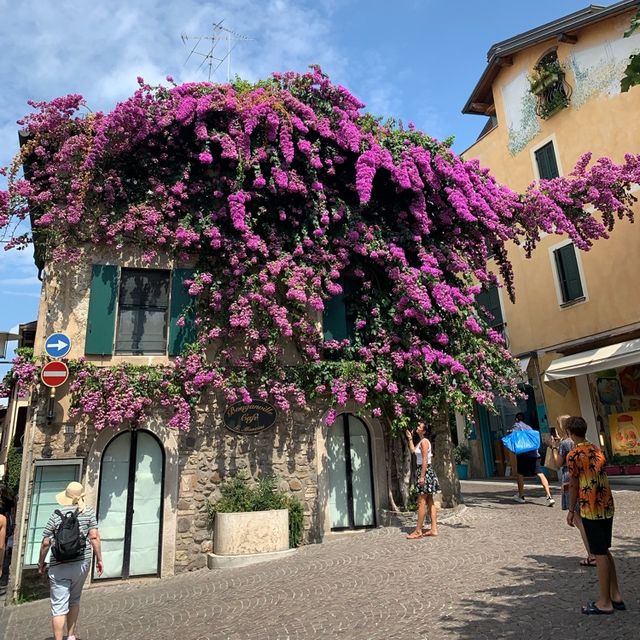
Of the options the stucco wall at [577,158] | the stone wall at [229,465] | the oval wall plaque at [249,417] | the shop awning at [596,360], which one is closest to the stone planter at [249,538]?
the stone wall at [229,465]

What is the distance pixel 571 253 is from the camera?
52.9 feet

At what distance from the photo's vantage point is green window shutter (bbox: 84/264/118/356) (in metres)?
9.41

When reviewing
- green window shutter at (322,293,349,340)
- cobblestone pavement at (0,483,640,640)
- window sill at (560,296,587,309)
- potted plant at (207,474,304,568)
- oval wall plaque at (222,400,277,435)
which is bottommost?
cobblestone pavement at (0,483,640,640)

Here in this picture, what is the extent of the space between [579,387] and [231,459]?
36.4 feet

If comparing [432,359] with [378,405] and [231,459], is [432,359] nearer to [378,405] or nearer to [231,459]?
[378,405]

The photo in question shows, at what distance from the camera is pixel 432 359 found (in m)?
9.96

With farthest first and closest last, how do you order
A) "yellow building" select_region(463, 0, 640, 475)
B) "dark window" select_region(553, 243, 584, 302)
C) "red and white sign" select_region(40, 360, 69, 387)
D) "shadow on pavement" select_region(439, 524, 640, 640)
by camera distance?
"dark window" select_region(553, 243, 584, 302), "yellow building" select_region(463, 0, 640, 475), "red and white sign" select_region(40, 360, 69, 387), "shadow on pavement" select_region(439, 524, 640, 640)

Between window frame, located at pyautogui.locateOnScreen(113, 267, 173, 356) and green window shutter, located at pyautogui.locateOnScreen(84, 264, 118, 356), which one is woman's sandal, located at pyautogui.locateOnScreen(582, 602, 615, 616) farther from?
green window shutter, located at pyautogui.locateOnScreen(84, 264, 118, 356)

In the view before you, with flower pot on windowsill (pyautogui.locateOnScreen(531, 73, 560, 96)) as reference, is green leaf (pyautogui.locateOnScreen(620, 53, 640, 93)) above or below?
below

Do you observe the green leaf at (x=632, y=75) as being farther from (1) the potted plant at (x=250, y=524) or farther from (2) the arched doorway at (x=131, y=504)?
(2) the arched doorway at (x=131, y=504)

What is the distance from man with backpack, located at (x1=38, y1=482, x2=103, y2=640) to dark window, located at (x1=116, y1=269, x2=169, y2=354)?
4339 mm

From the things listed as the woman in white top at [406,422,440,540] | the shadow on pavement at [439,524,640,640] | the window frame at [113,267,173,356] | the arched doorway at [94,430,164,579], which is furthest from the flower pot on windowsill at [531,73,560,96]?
the arched doorway at [94,430,164,579]

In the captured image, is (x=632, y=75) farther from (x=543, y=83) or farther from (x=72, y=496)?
(x=543, y=83)

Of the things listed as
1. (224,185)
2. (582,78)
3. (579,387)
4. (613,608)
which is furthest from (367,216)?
(582,78)
